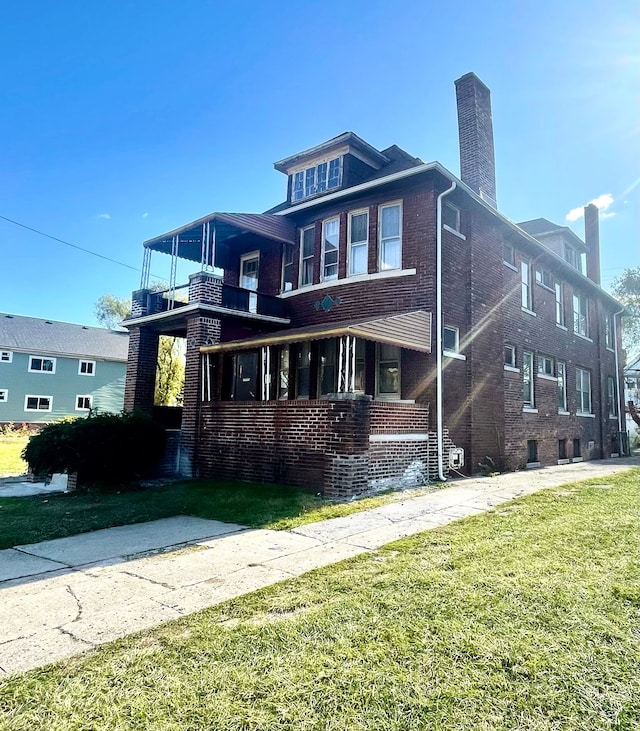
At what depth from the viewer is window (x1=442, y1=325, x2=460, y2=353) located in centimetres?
1208

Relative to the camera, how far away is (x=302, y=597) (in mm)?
3773

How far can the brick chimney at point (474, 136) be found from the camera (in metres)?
14.6

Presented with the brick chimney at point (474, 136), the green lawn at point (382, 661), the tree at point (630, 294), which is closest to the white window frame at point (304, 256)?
the brick chimney at point (474, 136)

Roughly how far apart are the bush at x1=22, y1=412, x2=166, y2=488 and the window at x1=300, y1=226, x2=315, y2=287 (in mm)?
5886

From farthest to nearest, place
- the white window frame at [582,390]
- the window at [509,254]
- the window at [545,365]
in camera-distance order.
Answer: the white window frame at [582,390] < the window at [545,365] < the window at [509,254]

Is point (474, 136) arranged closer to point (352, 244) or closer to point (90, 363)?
point (352, 244)

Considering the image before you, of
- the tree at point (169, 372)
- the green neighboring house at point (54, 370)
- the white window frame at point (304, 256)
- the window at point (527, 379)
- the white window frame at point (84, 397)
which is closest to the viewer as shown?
the white window frame at point (304, 256)

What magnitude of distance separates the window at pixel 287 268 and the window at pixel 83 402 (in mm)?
25014

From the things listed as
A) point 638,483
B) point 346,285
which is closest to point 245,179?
point 346,285

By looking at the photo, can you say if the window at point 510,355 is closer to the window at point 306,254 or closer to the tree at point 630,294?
the window at point 306,254

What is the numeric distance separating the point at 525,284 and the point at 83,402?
3005 centimetres

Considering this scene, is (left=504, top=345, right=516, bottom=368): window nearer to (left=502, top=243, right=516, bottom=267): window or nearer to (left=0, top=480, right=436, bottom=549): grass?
(left=502, top=243, right=516, bottom=267): window

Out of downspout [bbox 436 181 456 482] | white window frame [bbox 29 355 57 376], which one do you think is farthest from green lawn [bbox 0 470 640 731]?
white window frame [bbox 29 355 57 376]

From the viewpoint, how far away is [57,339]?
34438 millimetres
